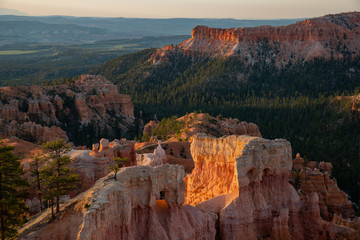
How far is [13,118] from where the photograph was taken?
80938 mm

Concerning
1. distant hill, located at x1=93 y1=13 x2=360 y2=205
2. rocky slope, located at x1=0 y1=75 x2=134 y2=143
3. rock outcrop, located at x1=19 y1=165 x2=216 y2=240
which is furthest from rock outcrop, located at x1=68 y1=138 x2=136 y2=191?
distant hill, located at x1=93 y1=13 x2=360 y2=205

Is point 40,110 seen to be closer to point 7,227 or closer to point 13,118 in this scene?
point 13,118

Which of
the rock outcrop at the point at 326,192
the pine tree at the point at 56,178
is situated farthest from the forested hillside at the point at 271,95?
the pine tree at the point at 56,178

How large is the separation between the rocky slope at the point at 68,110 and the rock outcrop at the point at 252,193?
39.9 m

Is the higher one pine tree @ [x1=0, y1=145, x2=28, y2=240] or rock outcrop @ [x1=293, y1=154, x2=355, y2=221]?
pine tree @ [x1=0, y1=145, x2=28, y2=240]

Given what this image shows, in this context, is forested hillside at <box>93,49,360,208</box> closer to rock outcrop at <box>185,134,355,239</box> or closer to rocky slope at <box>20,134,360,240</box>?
rock outcrop at <box>185,134,355,239</box>

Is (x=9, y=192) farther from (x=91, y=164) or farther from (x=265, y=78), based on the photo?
(x=265, y=78)

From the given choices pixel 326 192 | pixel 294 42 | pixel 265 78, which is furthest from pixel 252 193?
pixel 294 42

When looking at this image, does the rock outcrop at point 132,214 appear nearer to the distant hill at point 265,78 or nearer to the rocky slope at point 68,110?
the rocky slope at point 68,110

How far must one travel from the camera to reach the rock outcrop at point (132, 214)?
23984mm

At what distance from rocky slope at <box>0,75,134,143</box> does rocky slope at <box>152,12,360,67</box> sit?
250 feet

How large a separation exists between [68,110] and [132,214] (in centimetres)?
7052

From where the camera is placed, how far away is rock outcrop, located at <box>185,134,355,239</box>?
33.8 meters

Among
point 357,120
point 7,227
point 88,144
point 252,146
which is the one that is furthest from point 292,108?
point 7,227
